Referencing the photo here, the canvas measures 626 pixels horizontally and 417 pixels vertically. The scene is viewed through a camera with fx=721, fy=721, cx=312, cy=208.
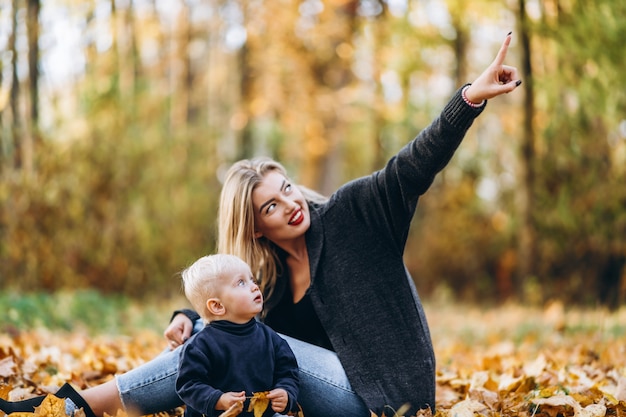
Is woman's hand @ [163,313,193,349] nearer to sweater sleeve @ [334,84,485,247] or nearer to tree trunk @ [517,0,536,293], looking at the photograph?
sweater sleeve @ [334,84,485,247]

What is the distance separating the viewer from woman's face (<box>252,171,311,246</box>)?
294 cm

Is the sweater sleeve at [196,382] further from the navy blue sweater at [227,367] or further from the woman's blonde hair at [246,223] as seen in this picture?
the woman's blonde hair at [246,223]

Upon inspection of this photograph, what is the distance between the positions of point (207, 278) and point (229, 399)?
1.41ft

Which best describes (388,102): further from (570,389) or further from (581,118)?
(570,389)

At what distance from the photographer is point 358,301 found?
9.11ft

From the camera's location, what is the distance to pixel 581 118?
26.1 feet

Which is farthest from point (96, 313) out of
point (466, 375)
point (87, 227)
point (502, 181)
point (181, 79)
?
point (181, 79)

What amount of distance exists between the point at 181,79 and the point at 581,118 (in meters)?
9.73

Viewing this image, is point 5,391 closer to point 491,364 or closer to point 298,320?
point 298,320

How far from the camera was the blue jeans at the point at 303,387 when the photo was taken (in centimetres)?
273

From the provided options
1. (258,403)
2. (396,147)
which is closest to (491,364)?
(258,403)

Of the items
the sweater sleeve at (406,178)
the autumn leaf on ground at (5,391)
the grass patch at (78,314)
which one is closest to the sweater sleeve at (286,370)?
the sweater sleeve at (406,178)

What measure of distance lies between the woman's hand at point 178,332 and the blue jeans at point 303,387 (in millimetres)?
109

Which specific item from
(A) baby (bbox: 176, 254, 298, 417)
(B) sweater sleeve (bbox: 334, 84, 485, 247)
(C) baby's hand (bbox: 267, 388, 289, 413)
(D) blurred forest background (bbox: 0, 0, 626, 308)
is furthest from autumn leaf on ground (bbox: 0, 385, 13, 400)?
(D) blurred forest background (bbox: 0, 0, 626, 308)
